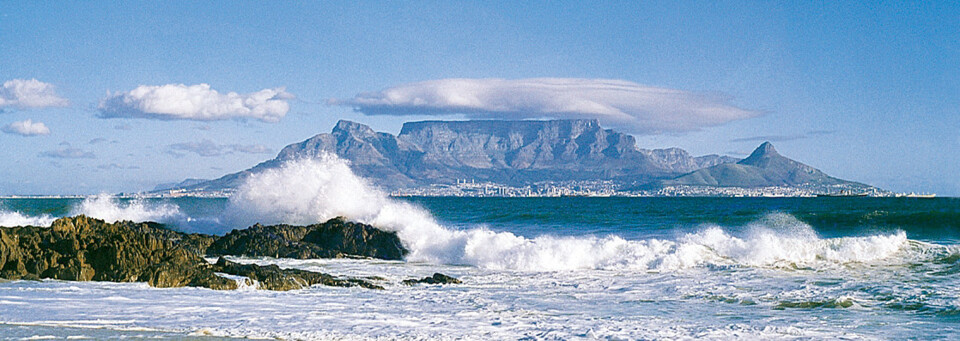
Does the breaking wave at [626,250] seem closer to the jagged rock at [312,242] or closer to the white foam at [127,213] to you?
the jagged rock at [312,242]

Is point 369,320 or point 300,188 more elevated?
point 300,188

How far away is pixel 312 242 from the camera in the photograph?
2319 centimetres

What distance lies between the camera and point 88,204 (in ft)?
136

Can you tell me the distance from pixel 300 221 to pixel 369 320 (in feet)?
73.4

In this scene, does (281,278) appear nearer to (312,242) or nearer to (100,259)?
(100,259)

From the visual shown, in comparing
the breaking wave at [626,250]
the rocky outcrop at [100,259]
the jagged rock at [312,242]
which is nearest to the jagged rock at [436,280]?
the rocky outcrop at [100,259]

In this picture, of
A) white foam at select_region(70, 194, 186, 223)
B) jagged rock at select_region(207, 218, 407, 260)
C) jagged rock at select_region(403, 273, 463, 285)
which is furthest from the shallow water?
white foam at select_region(70, 194, 186, 223)

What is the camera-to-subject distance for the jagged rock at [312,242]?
20.9m

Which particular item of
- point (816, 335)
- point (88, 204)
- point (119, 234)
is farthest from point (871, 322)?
point (88, 204)

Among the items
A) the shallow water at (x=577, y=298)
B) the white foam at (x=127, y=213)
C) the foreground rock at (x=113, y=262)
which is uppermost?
the white foam at (x=127, y=213)

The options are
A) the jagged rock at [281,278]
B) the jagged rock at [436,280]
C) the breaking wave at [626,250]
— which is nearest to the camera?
the jagged rock at [281,278]

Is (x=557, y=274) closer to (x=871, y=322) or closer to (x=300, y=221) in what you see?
(x=871, y=322)

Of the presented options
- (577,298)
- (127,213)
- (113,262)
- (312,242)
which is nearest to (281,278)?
(113,262)

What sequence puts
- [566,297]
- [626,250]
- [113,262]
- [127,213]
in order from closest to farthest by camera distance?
1. [566,297]
2. [113,262]
3. [626,250]
4. [127,213]
